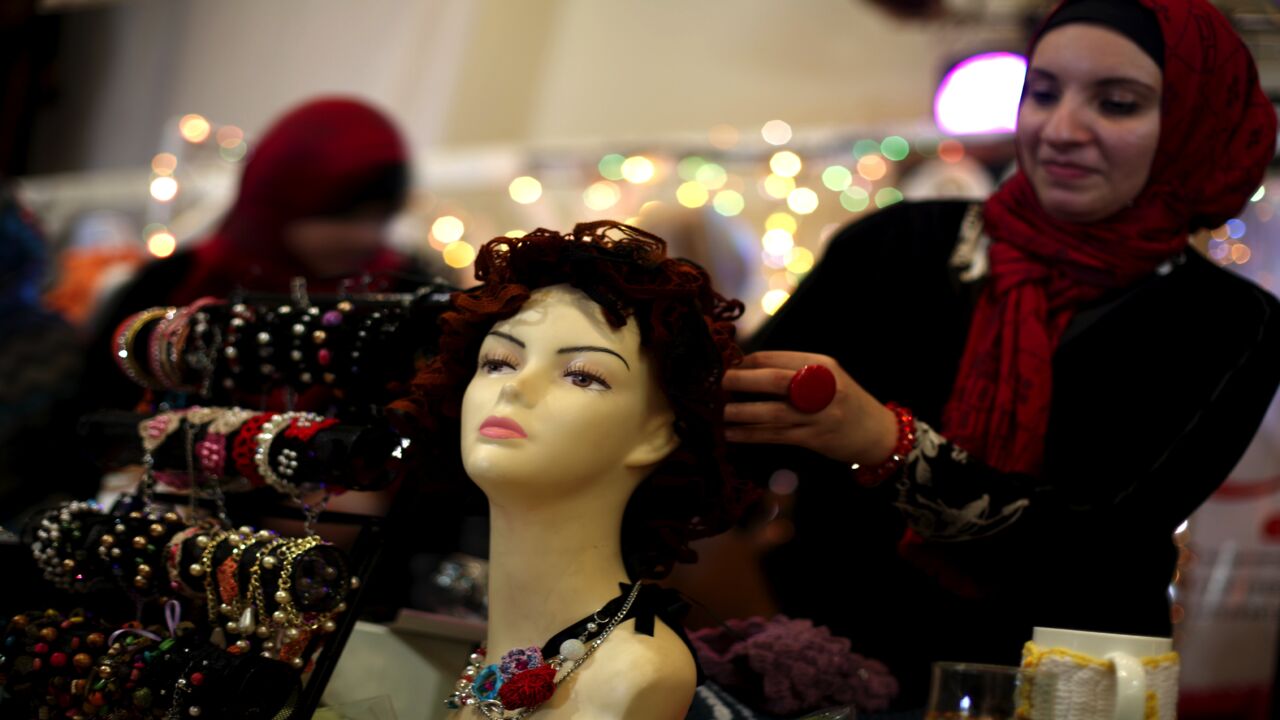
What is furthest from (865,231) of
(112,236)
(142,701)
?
(112,236)

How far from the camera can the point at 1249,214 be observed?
2.82 m


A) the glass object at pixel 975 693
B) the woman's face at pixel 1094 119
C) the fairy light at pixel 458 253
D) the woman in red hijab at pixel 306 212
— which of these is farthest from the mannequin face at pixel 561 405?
the fairy light at pixel 458 253

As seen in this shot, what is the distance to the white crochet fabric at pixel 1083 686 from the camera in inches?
39.2

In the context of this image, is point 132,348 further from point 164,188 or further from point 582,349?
point 164,188

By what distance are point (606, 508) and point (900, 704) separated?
457 mm

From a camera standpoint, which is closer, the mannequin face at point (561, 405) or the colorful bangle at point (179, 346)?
the mannequin face at point (561, 405)

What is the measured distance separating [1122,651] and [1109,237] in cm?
49

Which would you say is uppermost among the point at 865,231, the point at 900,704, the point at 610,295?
the point at 865,231

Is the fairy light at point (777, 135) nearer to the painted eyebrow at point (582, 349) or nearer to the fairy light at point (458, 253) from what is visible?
the fairy light at point (458, 253)

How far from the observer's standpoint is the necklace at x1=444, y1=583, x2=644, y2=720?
98 centimetres

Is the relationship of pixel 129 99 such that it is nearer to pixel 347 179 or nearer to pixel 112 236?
pixel 112 236

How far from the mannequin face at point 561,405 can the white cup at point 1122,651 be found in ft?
1.22

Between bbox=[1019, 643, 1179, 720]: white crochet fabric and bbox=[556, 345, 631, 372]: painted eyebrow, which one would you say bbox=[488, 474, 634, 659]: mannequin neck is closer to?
bbox=[556, 345, 631, 372]: painted eyebrow

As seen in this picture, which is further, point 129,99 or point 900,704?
point 129,99
